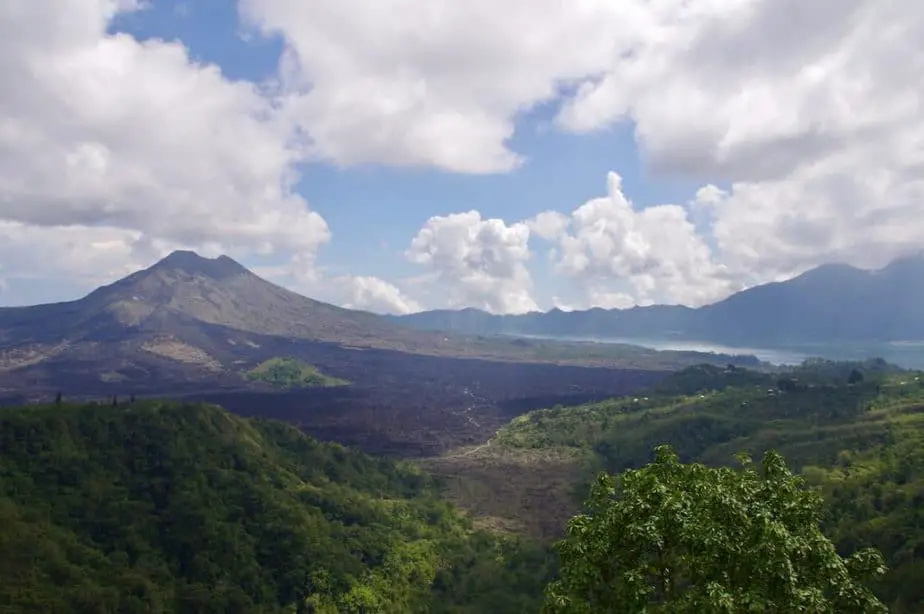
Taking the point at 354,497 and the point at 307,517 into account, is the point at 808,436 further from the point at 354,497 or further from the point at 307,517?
the point at 307,517

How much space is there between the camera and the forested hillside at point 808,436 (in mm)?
57281

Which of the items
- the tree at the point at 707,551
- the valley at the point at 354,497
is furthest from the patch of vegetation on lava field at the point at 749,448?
the tree at the point at 707,551

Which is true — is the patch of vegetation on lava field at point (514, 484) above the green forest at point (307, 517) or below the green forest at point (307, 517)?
below

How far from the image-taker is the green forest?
4478 centimetres

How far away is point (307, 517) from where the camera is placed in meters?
70.9

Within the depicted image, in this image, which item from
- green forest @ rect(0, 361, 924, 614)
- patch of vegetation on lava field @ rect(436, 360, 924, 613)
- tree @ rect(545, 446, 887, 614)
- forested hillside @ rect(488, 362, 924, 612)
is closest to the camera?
tree @ rect(545, 446, 887, 614)

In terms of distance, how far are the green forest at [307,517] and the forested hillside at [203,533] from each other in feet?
0.60

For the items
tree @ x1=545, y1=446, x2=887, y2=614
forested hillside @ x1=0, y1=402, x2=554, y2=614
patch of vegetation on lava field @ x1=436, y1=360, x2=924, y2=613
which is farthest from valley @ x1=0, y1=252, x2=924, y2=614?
tree @ x1=545, y1=446, x2=887, y2=614

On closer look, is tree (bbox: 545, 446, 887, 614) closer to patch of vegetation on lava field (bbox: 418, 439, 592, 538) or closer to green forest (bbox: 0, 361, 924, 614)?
green forest (bbox: 0, 361, 924, 614)

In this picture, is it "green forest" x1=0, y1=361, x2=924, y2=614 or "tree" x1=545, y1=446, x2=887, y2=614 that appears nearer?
"tree" x1=545, y1=446, x2=887, y2=614

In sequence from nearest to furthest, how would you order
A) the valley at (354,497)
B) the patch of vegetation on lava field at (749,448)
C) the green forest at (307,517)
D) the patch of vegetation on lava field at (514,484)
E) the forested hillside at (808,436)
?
the green forest at (307,517), the forested hillside at (808,436), the valley at (354,497), the patch of vegetation on lava field at (749,448), the patch of vegetation on lava field at (514,484)

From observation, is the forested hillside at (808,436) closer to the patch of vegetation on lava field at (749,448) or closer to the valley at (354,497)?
the patch of vegetation on lava field at (749,448)

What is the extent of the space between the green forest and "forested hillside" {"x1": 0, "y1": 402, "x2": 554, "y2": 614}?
18 cm

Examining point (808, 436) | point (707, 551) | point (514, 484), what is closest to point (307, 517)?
point (514, 484)
